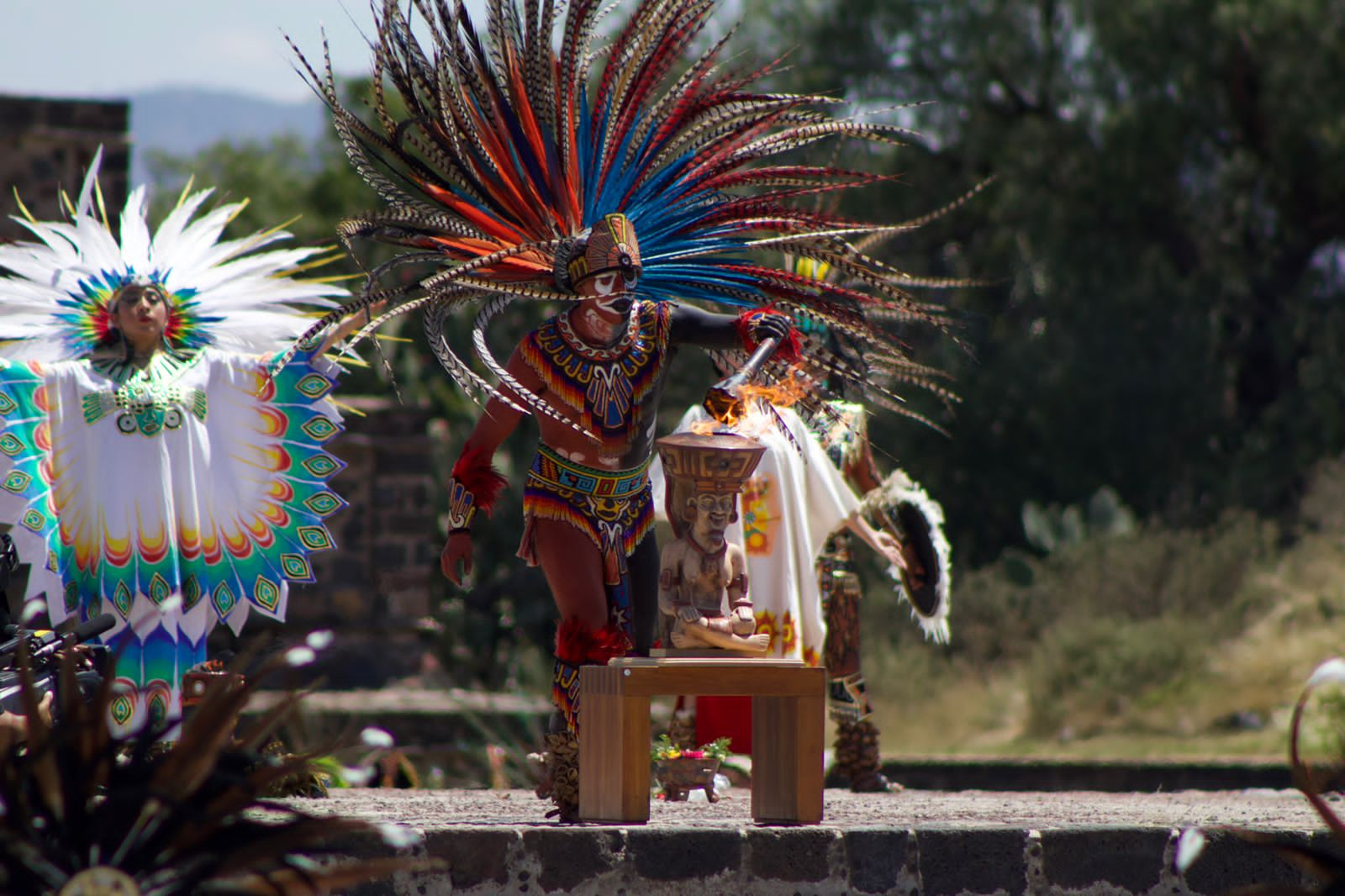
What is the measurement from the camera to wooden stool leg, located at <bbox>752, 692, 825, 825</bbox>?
530cm

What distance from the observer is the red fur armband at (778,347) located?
6004 mm

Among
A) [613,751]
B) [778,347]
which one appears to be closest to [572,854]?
[613,751]

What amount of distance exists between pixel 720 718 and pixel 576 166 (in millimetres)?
2541

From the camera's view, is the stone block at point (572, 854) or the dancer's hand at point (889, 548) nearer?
the stone block at point (572, 854)

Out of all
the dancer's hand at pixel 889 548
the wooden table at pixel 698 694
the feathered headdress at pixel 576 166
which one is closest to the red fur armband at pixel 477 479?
the feathered headdress at pixel 576 166

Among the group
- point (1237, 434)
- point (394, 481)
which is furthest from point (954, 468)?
point (394, 481)

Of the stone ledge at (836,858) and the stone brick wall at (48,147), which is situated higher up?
the stone brick wall at (48,147)

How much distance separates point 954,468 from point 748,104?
14315 mm

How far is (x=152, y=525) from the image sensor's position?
6.84 meters

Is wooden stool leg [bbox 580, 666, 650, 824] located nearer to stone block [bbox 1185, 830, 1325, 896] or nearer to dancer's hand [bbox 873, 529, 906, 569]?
stone block [bbox 1185, 830, 1325, 896]

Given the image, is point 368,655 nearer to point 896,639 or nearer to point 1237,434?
point 896,639

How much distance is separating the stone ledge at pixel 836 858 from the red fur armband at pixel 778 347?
4.84 feet

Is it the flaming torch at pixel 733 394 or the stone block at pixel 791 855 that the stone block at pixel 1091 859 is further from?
the flaming torch at pixel 733 394

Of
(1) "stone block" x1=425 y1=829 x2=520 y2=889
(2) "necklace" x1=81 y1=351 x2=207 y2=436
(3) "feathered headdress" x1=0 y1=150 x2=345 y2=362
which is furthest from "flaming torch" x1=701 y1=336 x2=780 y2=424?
(2) "necklace" x1=81 y1=351 x2=207 y2=436
